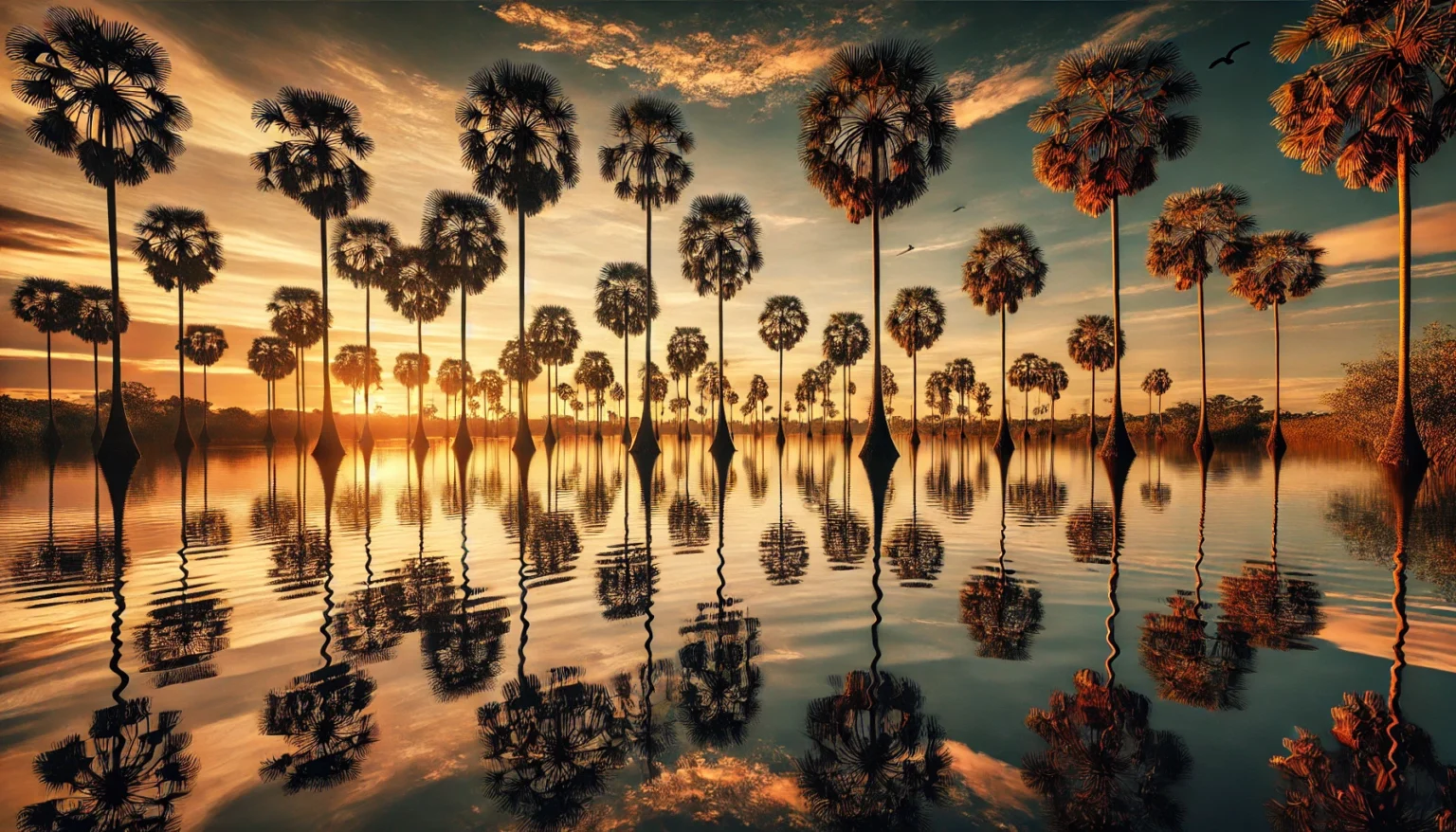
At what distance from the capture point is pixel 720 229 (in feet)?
146

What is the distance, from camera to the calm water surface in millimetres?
2652

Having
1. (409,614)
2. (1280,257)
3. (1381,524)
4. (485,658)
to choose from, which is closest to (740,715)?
(485,658)

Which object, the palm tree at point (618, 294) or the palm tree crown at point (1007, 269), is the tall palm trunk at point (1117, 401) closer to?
the palm tree crown at point (1007, 269)

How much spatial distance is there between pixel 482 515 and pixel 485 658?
29.4 ft

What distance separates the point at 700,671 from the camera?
4168mm

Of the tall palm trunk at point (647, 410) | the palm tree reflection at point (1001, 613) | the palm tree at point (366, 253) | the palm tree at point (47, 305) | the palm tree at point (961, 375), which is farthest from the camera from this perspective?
the palm tree at point (961, 375)

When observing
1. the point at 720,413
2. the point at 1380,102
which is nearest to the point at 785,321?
the point at 720,413

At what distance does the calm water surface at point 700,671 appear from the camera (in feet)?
8.70

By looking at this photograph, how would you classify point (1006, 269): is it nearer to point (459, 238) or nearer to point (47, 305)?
point (459, 238)

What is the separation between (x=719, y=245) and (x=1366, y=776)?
44502 millimetres

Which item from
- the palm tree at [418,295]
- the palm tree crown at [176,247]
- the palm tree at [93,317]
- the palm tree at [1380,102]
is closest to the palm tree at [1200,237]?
the palm tree at [1380,102]

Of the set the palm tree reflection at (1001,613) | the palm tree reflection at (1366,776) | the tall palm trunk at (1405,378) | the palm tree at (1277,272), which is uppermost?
the palm tree at (1277,272)

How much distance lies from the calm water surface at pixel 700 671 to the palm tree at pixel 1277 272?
4222 centimetres

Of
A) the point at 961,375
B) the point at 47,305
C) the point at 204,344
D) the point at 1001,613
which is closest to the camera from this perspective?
the point at 1001,613
